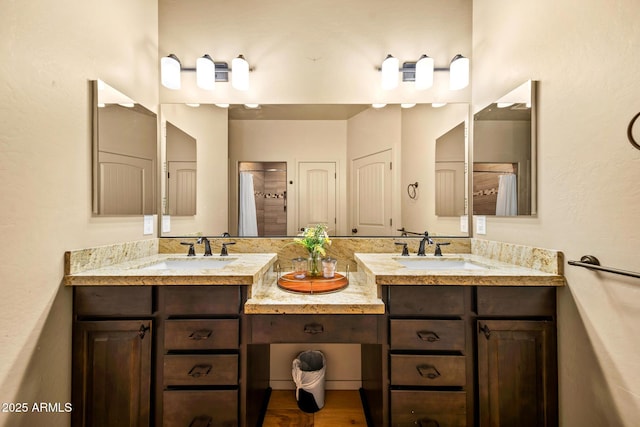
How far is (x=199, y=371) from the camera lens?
116 cm

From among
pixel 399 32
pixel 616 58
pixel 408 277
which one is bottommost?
pixel 408 277

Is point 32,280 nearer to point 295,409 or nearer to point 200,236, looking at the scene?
point 200,236

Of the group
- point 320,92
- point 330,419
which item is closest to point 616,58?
point 320,92

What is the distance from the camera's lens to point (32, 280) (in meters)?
1.05

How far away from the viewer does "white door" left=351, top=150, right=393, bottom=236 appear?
1.84 m

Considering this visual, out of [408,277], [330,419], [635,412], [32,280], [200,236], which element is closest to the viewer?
[635,412]

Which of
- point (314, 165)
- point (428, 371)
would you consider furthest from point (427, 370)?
point (314, 165)

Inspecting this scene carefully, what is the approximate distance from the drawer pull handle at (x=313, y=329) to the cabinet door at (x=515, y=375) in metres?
0.68

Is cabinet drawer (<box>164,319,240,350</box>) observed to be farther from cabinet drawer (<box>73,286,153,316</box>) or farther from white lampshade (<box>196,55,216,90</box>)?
white lampshade (<box>196,55,216,90</box>)

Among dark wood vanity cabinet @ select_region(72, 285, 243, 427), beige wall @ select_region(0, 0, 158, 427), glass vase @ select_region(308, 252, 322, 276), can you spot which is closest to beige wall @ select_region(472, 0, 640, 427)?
glass vase @ select_region(308, 252, 322, 276)

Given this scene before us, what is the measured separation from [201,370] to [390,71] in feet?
6.52

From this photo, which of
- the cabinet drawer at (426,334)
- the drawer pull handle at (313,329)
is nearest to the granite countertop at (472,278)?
the cabinet drawer at (426,334)

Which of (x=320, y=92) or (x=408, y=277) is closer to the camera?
(x=408, y=277)

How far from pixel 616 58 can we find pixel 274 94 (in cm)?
165
